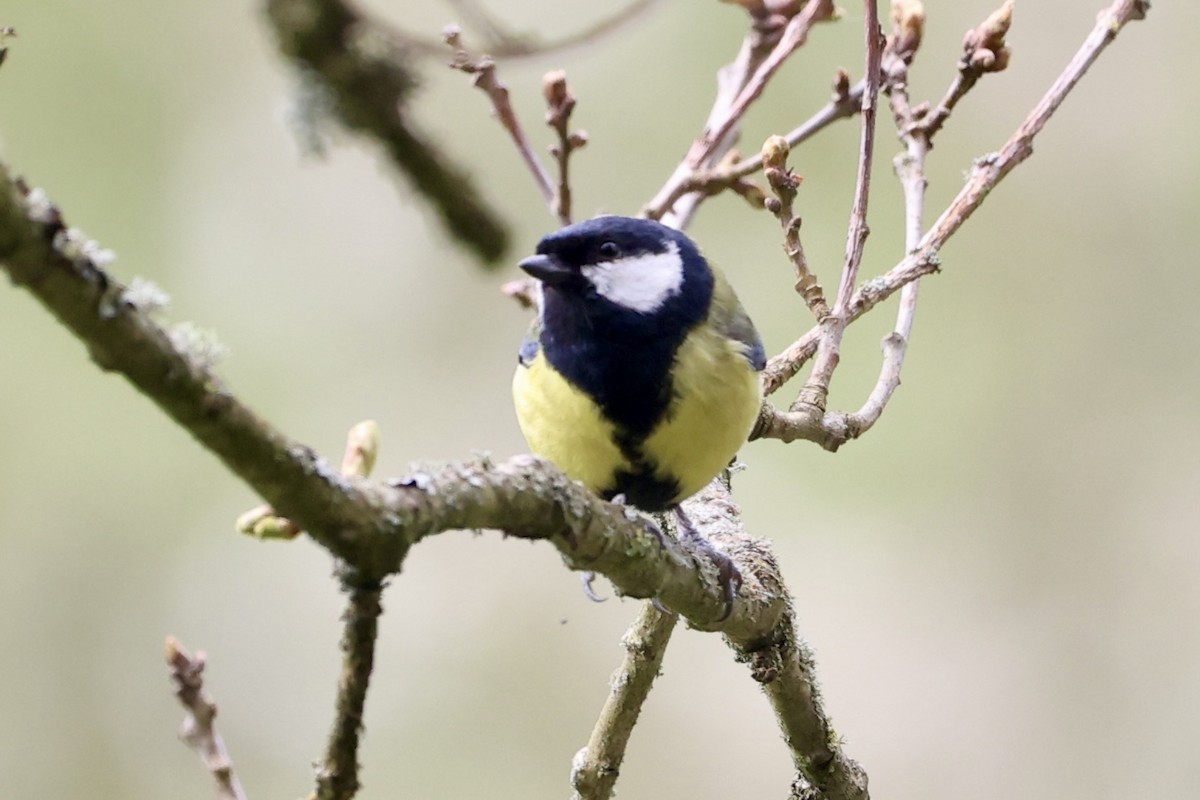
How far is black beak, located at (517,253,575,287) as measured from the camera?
1696 millimetres

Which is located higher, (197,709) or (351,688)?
(197,709)

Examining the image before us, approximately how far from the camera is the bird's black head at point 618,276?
1.69m

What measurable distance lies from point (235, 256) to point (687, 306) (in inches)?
133

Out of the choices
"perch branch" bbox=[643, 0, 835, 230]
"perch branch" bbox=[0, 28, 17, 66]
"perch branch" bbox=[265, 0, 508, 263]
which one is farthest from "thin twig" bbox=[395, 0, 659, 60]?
"perch branch" bbox=[0, 28, 17, 66]

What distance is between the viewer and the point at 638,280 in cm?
173

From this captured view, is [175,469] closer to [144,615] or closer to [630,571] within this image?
[144,615]

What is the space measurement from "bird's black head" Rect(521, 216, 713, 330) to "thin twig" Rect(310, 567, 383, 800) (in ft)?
2.96

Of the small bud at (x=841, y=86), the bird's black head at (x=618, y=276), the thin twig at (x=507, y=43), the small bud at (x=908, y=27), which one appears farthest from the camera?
the small bud at (x=841, y=86)

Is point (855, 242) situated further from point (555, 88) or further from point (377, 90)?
→ point (377, 90)

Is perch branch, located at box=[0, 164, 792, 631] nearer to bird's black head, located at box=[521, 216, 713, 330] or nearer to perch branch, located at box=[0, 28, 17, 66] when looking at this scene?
perch branch, located at box=[0, 28, 17, 66]

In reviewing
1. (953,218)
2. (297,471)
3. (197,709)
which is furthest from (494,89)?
(297,471)

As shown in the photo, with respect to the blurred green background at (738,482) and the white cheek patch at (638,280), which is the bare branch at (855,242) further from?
the blurred green background at (738,482)

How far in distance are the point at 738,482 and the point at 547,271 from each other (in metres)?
2.67

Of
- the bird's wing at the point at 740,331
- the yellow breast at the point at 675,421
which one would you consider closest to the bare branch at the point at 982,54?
the bird's wing at the point at 740,331
